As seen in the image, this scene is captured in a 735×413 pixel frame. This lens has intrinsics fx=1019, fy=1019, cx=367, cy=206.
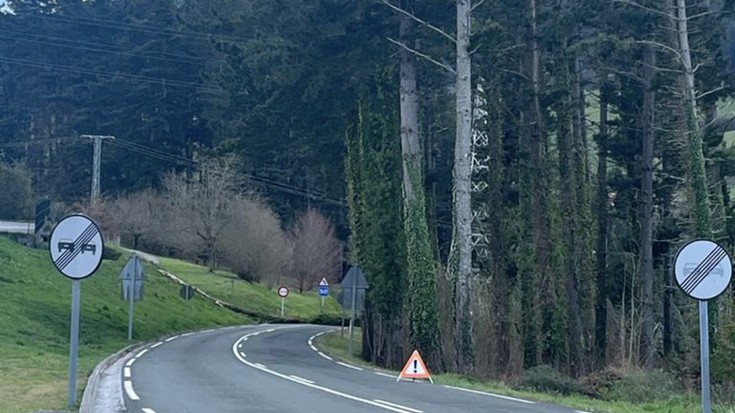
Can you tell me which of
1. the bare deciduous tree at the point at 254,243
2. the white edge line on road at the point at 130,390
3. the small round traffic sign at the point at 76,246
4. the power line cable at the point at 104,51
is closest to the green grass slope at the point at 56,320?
the white edge line on road at the point at 130,390

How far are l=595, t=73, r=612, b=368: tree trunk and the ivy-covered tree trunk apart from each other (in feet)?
24.9

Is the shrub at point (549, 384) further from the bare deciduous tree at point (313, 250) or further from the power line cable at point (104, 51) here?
the power line cable at point (104, 51)

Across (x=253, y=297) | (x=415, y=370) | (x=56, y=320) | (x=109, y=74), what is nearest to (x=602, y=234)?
(x=415, y=370)

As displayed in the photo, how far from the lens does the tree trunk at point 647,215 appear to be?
3247 cm

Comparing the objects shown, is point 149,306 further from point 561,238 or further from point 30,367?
point 30,367

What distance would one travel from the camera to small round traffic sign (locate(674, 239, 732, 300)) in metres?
11.9

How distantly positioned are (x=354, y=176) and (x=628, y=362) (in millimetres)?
14091

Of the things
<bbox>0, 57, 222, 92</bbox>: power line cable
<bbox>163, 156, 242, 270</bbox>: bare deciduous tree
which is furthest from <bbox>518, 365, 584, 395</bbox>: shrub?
<bbox>0, 57, 222, 92</bbox>: power line cable

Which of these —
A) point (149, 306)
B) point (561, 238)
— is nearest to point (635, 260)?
point (561, 238)

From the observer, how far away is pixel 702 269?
11992mm

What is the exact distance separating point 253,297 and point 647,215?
36.0 m

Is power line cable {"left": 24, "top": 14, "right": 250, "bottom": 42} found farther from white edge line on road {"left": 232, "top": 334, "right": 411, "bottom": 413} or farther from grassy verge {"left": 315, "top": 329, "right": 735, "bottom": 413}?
grassy verge {"left": 315, "top": 329, "right": 735, "bottom": 413}

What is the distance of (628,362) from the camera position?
85.3 feet

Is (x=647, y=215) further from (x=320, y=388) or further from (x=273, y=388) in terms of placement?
(x=273, y=388)
